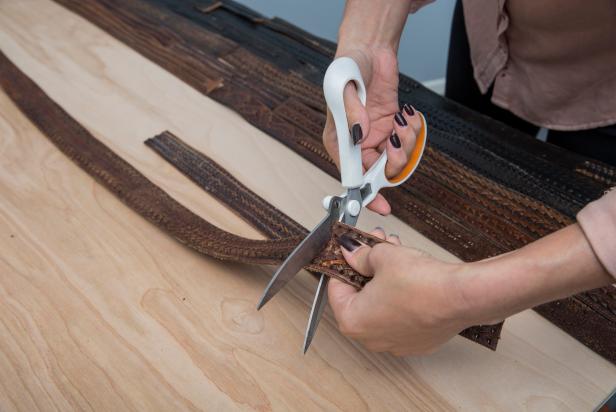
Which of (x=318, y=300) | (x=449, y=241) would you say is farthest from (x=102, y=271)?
(x=449, y=241)

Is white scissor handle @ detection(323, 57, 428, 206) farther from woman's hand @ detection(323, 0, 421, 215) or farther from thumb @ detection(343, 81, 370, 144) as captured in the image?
woman's hand @ detection(323, 0, 421, 215)

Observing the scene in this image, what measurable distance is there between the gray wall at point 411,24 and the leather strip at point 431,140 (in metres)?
0.72

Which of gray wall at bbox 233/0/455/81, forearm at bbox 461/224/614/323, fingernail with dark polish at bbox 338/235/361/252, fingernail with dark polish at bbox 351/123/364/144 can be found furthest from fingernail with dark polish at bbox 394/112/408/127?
gray wall at bbox 233/0/455/81

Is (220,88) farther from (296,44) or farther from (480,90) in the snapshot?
(480,90)

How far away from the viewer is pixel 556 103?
1.12 metres

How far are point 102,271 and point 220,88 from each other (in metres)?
0.56

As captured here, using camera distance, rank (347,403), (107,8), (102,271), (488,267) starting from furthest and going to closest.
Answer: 1. (107,8)
2. (102,271)
3. (347,403)
4. (488,267)

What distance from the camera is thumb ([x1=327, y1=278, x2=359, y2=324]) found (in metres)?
0.74

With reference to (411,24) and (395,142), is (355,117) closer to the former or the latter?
(395,142)

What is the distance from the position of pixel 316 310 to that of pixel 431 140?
0.54 metres

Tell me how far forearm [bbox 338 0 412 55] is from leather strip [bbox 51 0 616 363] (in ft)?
0.76

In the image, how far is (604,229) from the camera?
1.78 ft

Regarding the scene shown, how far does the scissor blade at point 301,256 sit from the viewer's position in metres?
0.73

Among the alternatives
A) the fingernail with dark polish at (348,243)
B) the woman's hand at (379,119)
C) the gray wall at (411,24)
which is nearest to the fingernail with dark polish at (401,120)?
the woman's hand at (379,119)
